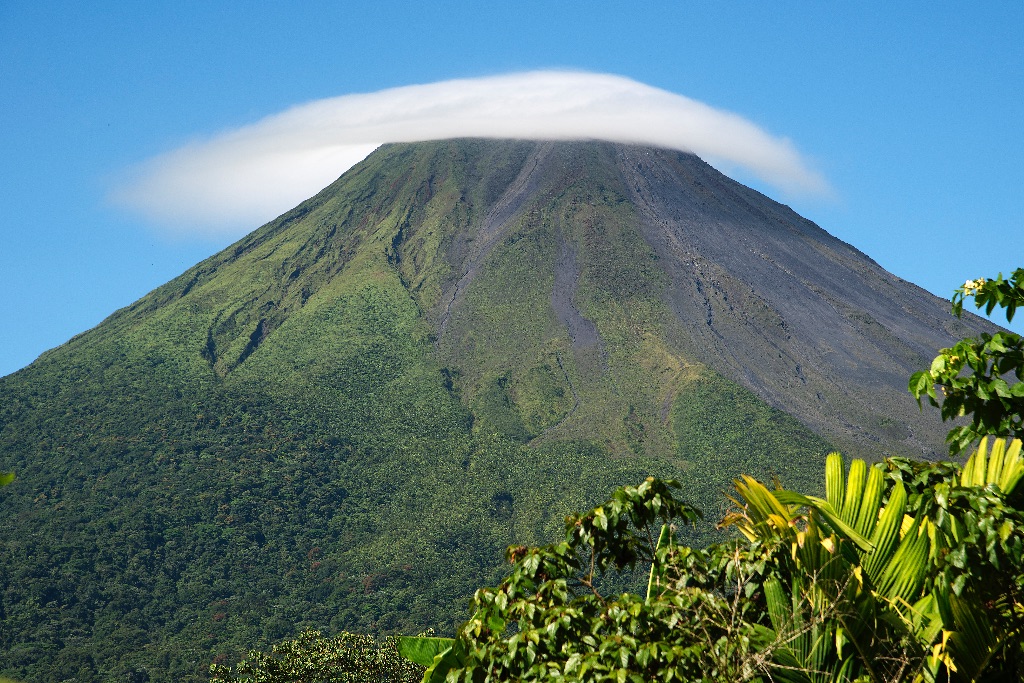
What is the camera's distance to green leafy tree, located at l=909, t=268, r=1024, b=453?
19.3 ft

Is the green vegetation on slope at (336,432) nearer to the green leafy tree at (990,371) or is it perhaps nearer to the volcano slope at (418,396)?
the volcano slope at (418,396)

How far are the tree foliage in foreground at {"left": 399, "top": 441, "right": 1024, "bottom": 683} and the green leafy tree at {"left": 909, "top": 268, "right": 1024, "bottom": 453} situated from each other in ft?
1.18

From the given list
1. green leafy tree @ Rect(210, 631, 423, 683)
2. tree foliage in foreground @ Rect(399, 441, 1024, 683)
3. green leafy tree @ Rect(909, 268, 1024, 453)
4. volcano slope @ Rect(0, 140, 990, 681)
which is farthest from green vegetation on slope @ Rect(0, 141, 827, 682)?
green leafy tree @ Rect(909, 268, 1024, 453)

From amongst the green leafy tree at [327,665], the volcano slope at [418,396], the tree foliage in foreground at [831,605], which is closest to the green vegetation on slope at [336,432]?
the volcano slope at [418,396]

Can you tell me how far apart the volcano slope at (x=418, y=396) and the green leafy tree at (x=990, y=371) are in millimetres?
44075

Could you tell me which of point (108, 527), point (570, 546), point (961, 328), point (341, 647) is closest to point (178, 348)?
point (108, 527)

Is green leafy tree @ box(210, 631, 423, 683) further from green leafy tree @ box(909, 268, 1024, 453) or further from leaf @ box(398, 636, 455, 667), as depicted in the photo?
green leafy tree @ box(909, 268, 1024, 453)

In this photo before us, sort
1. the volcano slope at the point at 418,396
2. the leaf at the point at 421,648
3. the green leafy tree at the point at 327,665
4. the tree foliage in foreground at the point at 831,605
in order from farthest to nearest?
the volcano slope at the point at 418,396 < the green leafy tree at the point at 327,665 < the leaf at the point at 421,648 < the tree foliage in foreground at the point at 831,605

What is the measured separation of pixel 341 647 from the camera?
1942cm

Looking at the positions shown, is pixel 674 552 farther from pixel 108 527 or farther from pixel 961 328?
pixel 961 328

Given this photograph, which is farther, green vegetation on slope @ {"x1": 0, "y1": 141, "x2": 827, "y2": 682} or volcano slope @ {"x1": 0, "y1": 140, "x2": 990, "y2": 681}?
volcano slope @ {"x1": 0, "y1": 140, "x2": 990, "y2": 681}

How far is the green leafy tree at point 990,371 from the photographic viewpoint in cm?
588

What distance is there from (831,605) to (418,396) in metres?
75.0

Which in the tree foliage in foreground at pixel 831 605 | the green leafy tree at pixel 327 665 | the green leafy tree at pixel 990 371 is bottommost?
the green leafy tree at pixel 327 665
